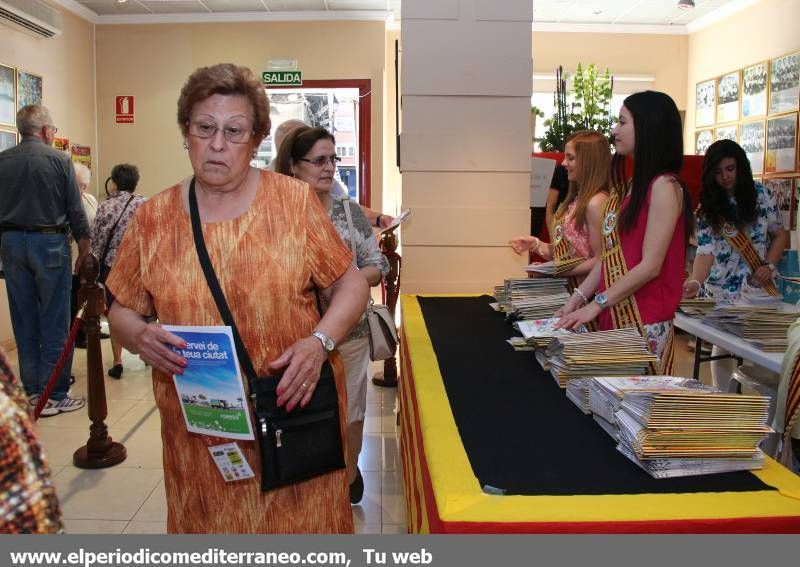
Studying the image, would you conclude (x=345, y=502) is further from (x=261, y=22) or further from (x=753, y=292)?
(x=261, y=22)

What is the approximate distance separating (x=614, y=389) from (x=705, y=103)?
26.9 feet

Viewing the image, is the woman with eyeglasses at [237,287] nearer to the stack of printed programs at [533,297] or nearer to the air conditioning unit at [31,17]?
the stack of printed programs at [533,297]

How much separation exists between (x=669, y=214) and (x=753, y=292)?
190 cm

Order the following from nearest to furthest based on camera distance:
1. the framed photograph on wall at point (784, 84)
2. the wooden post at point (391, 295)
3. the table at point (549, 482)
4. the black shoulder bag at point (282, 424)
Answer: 1. the table at point (549, 482)
2. the black shoulder bag at point (282, 424)
3. the wooden post at point (391, 295)
4. the framed photograph on wall at point (784, 84)

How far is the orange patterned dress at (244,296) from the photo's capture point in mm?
1489

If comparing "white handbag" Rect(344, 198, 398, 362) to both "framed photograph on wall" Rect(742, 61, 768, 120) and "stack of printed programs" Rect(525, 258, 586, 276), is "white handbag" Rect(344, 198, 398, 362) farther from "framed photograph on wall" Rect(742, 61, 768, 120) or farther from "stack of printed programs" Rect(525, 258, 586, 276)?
"framed photograph on wall" Rect(742, 61, 768, 120)

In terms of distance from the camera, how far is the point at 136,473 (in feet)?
11.6

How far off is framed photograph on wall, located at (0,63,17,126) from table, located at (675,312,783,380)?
5.88 m

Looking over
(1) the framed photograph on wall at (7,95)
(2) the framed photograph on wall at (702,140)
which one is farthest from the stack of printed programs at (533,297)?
(2) the framed photograph on wall at (702,140)

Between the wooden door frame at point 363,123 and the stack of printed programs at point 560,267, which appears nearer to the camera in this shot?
the stack of printed programs at point 560,267

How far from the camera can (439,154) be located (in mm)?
3746

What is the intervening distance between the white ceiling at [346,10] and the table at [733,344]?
5933mm

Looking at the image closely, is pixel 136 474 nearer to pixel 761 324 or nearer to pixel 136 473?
pixel 136 473

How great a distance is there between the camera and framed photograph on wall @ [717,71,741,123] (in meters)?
7.80
